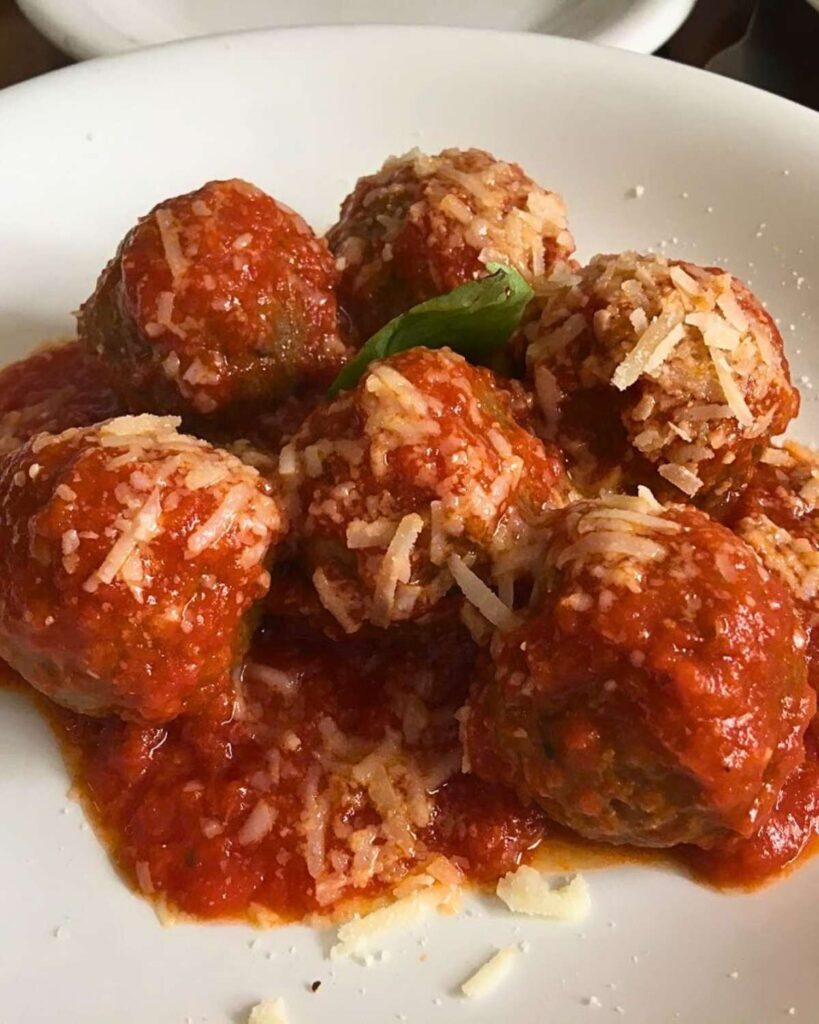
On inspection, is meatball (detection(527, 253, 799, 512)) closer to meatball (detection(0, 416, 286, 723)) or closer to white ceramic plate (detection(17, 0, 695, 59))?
meatball (detection(0, 416, 286, 723))

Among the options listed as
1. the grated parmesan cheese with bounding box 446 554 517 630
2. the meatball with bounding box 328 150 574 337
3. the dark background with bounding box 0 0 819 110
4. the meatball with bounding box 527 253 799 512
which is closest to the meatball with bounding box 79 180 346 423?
the meatball with bounding box 328 150 574 337

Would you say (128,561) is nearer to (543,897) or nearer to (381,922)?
(381,922)

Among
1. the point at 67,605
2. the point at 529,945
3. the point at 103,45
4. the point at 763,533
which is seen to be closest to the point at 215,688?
the point at 67,605

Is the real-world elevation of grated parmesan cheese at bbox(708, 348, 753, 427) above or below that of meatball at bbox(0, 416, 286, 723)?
above

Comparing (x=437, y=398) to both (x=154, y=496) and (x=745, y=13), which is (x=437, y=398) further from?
(x=745, y=13)

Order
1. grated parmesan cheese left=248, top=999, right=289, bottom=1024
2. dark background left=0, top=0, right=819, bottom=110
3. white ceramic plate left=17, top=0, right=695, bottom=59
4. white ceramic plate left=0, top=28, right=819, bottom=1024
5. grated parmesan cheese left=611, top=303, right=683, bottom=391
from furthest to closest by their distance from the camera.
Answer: dark background left=0, top=0, right=819, bottom=110
white ceramic plate left=17, top=0, right=695, bottom=59
white ceramic plate left=0, top=28, right=819, bottom=1024
grated parmesan cheese left=611, top=303, right=683, bottom=391
grated parmesan cheese left=248, top=999, right=289, bottom=1024

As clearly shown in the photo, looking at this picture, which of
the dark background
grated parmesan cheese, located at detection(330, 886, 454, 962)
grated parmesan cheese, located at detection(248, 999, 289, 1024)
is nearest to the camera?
grated parmesan cheese, located at detection(248, 999, 289, 1024)

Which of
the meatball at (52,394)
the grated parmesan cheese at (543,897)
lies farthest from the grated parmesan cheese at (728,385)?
the meatball at (52,394)
